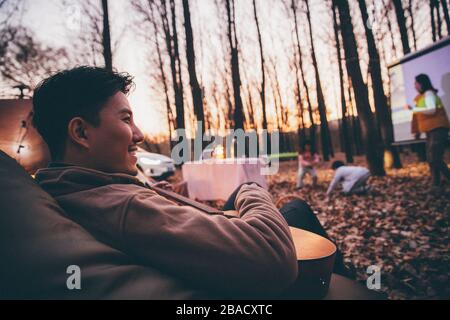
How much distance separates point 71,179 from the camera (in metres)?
1.08

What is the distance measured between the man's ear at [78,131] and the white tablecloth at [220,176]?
5114 mm

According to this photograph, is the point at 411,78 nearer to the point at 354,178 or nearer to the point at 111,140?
the point at 354,178

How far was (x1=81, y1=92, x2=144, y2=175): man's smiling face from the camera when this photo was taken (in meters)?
1.18

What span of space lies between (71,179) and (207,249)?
0.63 meters

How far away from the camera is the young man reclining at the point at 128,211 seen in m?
0.89

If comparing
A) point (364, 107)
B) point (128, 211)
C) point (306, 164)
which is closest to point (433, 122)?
point (364, 107)

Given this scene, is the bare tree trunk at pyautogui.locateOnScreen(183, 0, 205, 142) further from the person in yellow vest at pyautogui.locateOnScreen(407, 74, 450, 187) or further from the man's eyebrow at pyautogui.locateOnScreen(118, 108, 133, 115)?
the man's eyebrow at pyautogui.locateOnScreen(118, 108, 133, 115)

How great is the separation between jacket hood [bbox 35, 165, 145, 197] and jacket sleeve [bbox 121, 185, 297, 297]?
227 mm

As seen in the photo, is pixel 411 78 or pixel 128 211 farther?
pixel 411 78

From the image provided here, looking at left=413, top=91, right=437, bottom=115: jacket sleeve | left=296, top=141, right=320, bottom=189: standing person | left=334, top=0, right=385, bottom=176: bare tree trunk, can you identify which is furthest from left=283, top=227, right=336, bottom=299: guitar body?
left=334, top=0, right=385, bottom=176: bare tree trunk

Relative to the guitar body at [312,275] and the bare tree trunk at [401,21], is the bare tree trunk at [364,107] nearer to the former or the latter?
the bare tree trunk at [401,21]

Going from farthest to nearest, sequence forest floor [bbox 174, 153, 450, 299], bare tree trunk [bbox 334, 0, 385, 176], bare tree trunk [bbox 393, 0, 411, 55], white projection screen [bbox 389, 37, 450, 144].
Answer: bare tree trunk [bbox 393, 0, 411, 55], bare tree trunk [bbox 334, 0, 385, 176], white projection screen [bbox 389, 37, 450, 144], forest floor [bbox 174, 153, 450, 299]

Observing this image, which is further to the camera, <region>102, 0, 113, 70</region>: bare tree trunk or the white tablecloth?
<region>102, 0, 113, 70</region>: bare tree trunk

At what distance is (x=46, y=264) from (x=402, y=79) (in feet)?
36.3
